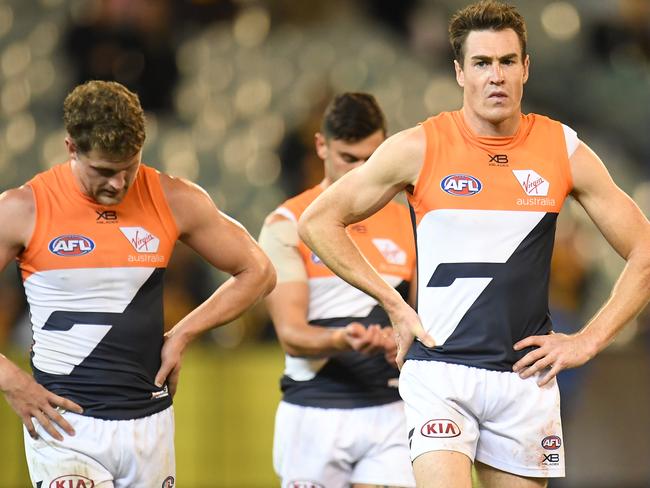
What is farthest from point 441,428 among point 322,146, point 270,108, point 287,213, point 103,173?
point 270,108

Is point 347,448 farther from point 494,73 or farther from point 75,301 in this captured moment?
point 494,73

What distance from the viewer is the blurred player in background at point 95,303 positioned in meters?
4.64

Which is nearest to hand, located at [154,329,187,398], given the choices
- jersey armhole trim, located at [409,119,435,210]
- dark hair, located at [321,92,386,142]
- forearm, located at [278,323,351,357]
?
forearm, located at [278,323,351,357]

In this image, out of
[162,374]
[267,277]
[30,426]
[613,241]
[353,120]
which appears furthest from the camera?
[353,120]

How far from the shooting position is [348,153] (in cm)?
593

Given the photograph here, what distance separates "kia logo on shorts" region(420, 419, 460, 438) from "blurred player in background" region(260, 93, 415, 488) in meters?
1.27

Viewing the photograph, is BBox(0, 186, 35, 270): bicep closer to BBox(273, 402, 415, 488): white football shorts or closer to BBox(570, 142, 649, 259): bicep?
BBox(273, 402, 415, 488): white football shorts

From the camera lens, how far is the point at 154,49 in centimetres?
1073

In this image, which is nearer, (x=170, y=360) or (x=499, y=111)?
(x=499, y=111)

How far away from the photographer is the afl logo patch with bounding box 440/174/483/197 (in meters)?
4.47

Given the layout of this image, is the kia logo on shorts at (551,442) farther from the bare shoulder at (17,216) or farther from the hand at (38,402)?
the bare shoulder at (17,216)

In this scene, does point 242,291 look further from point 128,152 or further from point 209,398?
point 209,398

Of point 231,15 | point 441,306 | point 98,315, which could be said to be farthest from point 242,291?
point 231,15

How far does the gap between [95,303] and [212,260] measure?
58 centimetres
